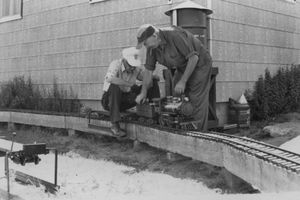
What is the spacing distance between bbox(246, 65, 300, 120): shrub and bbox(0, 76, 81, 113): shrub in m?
3.81

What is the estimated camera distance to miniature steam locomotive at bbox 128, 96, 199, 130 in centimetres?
500

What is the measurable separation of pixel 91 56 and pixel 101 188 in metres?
5.34

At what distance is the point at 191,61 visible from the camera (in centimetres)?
504

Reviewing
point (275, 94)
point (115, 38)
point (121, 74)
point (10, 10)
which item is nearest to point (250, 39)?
point (275, 94)

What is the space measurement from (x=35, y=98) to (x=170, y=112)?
17.8 ft

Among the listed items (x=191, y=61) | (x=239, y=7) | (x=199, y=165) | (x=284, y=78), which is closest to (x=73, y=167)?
(x=199, y=165)

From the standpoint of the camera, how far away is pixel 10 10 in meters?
11.5

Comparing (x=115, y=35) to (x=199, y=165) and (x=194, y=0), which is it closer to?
(x=194, y=0)

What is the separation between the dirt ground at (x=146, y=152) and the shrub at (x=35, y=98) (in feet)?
2.73

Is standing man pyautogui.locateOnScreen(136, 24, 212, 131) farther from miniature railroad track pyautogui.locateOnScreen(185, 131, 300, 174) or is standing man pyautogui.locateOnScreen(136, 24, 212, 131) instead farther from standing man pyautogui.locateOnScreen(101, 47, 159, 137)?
miniature railroad track pyautogui.locateOnScreen(185, 131, 300, 174)

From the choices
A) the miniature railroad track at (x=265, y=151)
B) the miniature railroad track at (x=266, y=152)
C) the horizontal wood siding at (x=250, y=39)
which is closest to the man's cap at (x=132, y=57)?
the miniature railroad track at (x=265, y=151)

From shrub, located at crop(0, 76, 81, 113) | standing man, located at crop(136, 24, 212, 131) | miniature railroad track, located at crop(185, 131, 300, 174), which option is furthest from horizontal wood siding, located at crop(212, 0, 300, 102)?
shrub, located at crop(0, 76, 81, 113)

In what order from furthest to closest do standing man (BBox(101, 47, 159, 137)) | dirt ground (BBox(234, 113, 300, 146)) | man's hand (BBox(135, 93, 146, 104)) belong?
1. dirt ground (BBox(234, 113, 300, 146))
2. standing man (BBox(101, 47, 159, 137))
3. man's hand (BBox(135, 93, 146, 104))

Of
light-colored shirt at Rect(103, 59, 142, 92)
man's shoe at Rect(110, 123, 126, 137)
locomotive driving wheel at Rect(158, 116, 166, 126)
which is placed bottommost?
man's shoe at Rect(110, 123, 126, 137)
